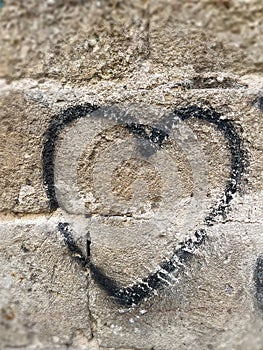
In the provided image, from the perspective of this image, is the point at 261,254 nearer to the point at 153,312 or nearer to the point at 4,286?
the point at 153,312

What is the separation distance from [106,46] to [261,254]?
17.6 inches

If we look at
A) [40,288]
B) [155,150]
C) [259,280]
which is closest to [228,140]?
[155,150]

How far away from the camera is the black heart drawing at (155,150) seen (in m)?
0.80

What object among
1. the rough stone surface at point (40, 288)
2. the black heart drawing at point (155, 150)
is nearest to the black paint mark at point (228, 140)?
the black heart drawing at point (155, 150)

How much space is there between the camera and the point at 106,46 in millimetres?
770

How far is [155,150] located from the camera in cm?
82

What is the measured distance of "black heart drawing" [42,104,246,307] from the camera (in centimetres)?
80

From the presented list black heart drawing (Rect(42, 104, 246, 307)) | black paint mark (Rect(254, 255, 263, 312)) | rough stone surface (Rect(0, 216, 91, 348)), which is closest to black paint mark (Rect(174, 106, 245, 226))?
black heart drawing (Rect(42, 104, 246, 307))

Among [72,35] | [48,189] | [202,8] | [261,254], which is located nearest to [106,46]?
[72,35]

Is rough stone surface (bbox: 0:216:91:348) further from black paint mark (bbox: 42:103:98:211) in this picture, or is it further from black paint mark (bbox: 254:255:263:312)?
black paint mark (bbox: 254:255:263:312)

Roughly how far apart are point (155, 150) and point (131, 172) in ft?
0.19

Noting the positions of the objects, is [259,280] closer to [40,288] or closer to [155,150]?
[155,150]

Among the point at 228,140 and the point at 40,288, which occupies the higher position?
the point at 228,140

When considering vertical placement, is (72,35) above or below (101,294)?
above
